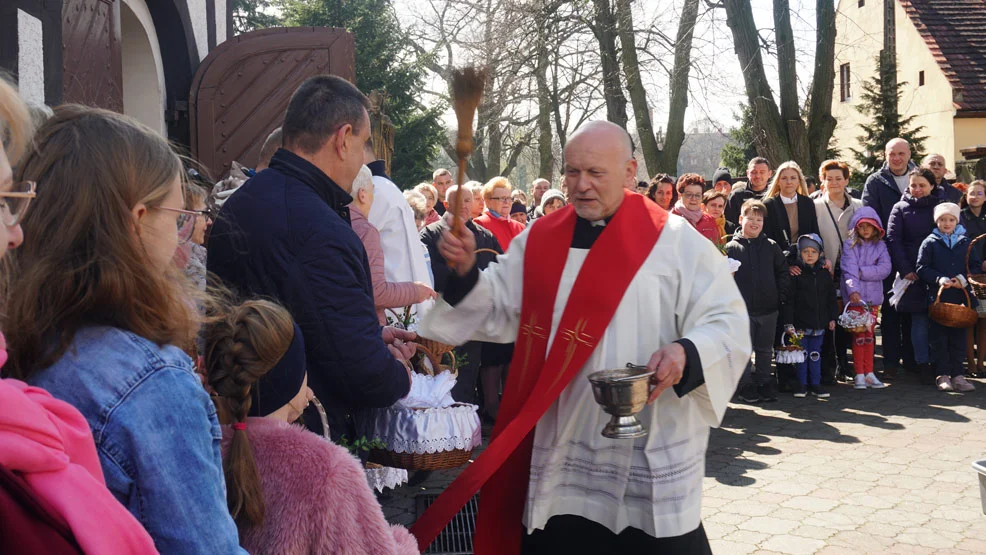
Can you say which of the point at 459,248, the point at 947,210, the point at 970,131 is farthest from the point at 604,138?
the point at 970,131

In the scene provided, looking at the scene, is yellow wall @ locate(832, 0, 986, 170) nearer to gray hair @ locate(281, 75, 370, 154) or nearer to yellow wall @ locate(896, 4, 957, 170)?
yellow wall @ locate(896, 4, 957, 170)

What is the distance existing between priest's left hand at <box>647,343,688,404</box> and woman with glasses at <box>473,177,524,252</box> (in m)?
5.42

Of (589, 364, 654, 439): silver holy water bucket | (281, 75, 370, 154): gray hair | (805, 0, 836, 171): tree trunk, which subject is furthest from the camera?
(805, 0, 836, 171): tree trunk

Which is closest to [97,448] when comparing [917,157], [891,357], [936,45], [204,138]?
[204,138]

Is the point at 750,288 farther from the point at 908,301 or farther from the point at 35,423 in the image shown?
the point at 35,423

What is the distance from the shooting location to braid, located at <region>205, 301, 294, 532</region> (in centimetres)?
214

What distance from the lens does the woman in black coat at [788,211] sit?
930cm

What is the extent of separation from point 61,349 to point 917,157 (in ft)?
83.2

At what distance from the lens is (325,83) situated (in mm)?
3318

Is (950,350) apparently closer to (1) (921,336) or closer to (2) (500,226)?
(1) (921,336)

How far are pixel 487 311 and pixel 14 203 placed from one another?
2.20 meters

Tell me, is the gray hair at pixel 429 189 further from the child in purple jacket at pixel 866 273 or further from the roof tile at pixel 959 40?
the roof tile at pixel 959 40

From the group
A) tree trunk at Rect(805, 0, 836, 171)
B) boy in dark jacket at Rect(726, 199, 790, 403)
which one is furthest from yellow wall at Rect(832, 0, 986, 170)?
boy in dark jacket at Rect(726, 199, 790, 403)

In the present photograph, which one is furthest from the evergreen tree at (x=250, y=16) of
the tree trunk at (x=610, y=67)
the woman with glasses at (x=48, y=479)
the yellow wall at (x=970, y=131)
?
the woman with glasses at (x=48, y=479)
